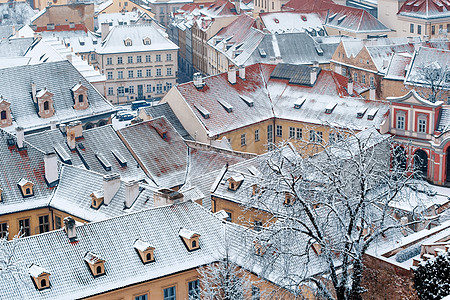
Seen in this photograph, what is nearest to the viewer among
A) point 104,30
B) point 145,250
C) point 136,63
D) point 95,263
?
point 95,263

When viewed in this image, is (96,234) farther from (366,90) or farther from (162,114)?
(366,90)

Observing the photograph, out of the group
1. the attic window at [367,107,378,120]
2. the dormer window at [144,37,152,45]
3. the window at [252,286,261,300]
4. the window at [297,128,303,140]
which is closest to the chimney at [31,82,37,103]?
the window at [297,128,303,140]

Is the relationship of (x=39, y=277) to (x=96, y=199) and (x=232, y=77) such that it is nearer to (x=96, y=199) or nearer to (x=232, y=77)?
(x=96, y=199)

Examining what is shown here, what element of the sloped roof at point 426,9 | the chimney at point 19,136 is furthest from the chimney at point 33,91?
the sloped roof at point 426,9

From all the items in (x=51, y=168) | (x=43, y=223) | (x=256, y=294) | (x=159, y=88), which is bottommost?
(x=159, y=88)

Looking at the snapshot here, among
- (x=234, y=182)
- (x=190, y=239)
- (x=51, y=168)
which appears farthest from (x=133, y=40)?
(x=190, y=239)

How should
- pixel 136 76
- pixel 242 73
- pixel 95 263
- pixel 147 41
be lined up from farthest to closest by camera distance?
pixel 136 76
pixel 147 41
pixel 242 73
pixel 95 263

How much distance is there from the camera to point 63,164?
240 feet

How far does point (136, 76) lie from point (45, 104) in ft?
158


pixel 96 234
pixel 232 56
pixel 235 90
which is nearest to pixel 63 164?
pixel 96 234

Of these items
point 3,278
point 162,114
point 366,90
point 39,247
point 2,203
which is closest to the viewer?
point 3,278

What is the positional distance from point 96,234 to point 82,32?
9378 cm

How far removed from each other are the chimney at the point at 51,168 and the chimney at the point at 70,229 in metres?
17.1

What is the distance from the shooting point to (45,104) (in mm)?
90812
